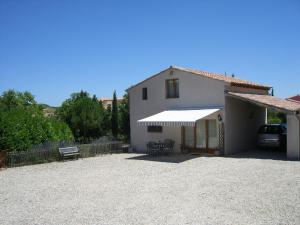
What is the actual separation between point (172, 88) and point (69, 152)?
8914 mm

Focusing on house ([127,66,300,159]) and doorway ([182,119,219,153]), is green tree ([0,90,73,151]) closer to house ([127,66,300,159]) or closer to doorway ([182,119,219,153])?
house ([127,66,300,159])

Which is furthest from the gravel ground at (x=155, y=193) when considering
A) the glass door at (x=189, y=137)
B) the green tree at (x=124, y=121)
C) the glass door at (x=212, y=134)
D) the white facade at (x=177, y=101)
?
the green tree at (x=124, y=121)

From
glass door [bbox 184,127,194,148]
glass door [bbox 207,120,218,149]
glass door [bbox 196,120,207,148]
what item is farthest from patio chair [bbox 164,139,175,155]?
glass door [bbox 207,120,218,149]

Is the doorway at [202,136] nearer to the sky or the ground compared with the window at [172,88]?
nearer to the ground

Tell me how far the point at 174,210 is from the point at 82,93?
99.7 ft

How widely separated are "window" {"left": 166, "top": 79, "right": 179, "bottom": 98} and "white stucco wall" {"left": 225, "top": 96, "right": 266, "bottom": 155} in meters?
4.12

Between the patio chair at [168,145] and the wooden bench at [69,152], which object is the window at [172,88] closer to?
the patio chair at [168,145]

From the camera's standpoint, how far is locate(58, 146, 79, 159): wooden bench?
20812mm

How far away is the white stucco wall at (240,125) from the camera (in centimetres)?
2136

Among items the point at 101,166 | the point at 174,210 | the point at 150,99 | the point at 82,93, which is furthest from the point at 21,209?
the point at 82,93

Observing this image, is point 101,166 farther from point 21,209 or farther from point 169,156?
point 21,209

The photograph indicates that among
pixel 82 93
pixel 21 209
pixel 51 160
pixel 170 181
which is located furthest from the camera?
pixel 82 93

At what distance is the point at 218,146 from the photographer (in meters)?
21.4

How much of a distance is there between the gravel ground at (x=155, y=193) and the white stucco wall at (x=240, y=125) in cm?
348
